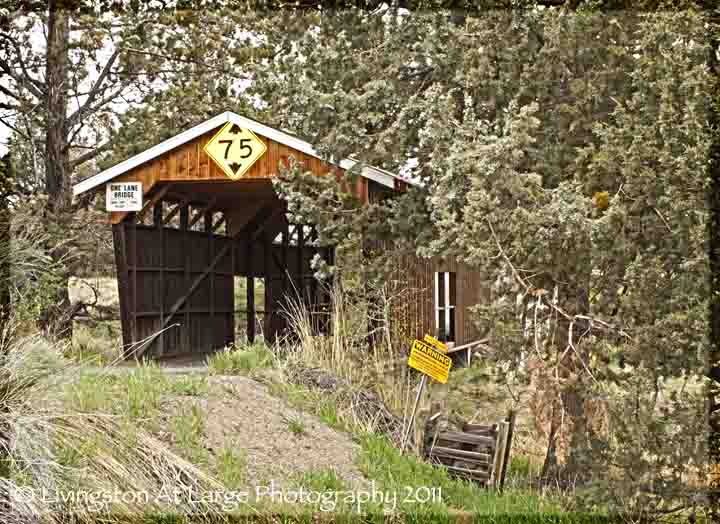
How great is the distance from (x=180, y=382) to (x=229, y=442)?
3.39 feet

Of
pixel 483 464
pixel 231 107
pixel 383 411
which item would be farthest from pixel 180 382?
pixel 231 107

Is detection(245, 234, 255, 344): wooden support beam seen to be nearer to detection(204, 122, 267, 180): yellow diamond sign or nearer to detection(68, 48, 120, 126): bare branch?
detection(68, 48, 120, 126): bare branch

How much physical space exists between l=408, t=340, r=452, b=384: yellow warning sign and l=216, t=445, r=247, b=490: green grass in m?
1.91

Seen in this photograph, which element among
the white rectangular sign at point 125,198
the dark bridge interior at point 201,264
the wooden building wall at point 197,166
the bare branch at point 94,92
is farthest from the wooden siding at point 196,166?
the bare branch at point 94,92

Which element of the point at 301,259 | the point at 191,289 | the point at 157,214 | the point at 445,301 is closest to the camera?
the point at 157,214

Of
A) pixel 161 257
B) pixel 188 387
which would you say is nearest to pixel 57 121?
pixel 161 257

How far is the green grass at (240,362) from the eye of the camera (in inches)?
359

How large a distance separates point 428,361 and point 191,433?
2.32 m

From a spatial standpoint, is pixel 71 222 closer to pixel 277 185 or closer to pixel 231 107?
pixel 231 107

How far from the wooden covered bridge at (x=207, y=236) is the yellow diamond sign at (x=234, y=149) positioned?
0.01 m

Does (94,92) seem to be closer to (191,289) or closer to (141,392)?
(191,289)

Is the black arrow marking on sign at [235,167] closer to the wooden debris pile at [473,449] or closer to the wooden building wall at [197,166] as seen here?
the wooden building wall at [197,166]

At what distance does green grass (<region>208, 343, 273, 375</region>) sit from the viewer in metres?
9.12

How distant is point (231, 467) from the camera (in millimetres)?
6707
